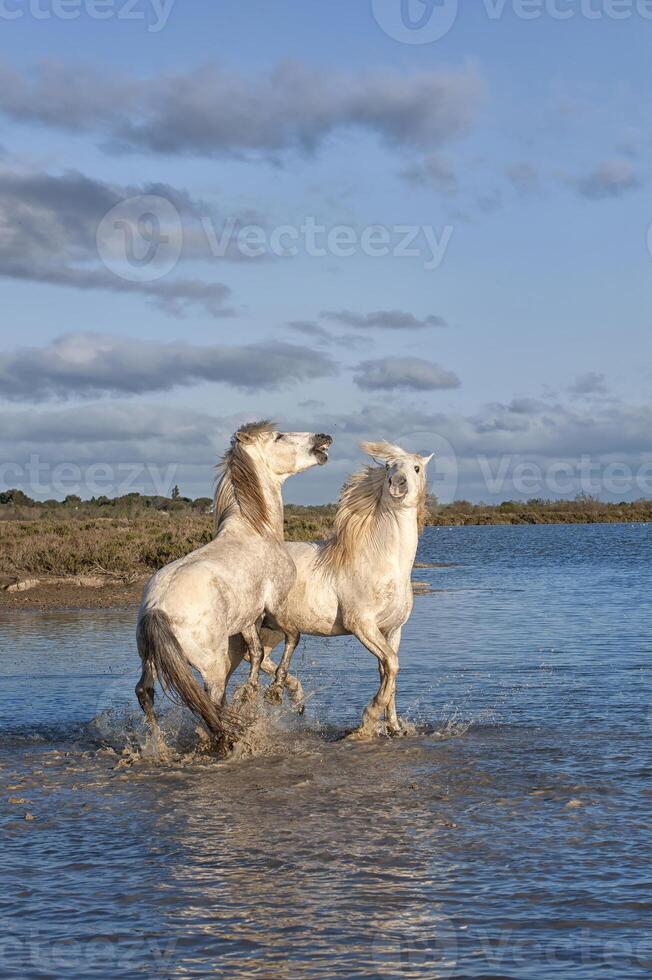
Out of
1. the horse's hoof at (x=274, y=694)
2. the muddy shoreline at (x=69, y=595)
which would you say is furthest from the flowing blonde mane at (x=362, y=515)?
the muddy shoreline at (x=69, y=595)

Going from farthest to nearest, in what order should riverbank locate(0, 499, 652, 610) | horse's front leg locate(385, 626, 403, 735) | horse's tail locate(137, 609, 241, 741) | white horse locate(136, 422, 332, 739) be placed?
riverbank locate(0, 499, 652, 610) < horse's front leg locate(385, 626, 403, 735) < white horse locate(136, 422, 332, 739) < horse's tail locate(137, 609, 241, 741)

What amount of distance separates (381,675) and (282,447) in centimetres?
195

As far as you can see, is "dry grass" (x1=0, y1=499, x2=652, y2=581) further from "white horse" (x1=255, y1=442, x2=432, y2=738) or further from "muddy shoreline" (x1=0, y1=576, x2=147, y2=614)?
"muddy shoreline" (x1=0, y1=576, x2=147, y2=614)

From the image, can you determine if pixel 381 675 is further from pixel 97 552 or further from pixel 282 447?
pixel 97 552

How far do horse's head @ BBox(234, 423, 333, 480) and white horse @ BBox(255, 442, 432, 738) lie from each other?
0.50m

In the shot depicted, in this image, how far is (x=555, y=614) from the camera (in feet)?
63.5

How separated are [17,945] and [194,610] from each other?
10.4 ft

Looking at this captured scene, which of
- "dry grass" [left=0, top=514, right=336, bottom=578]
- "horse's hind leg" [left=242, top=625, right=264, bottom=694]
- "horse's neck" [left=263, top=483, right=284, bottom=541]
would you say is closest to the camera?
"horse's hind leg" [left=242, top=625, right=264, bottom=694]

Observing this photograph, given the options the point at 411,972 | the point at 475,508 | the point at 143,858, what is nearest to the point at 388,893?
the point at 411,972

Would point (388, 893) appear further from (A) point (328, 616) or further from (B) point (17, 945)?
(A) point (328, 616)

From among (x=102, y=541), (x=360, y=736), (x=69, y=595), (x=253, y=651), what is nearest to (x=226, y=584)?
(x=253, y=651)

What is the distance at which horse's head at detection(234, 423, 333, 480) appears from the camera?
8.67 meters

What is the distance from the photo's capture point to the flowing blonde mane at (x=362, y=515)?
904 centimetres
